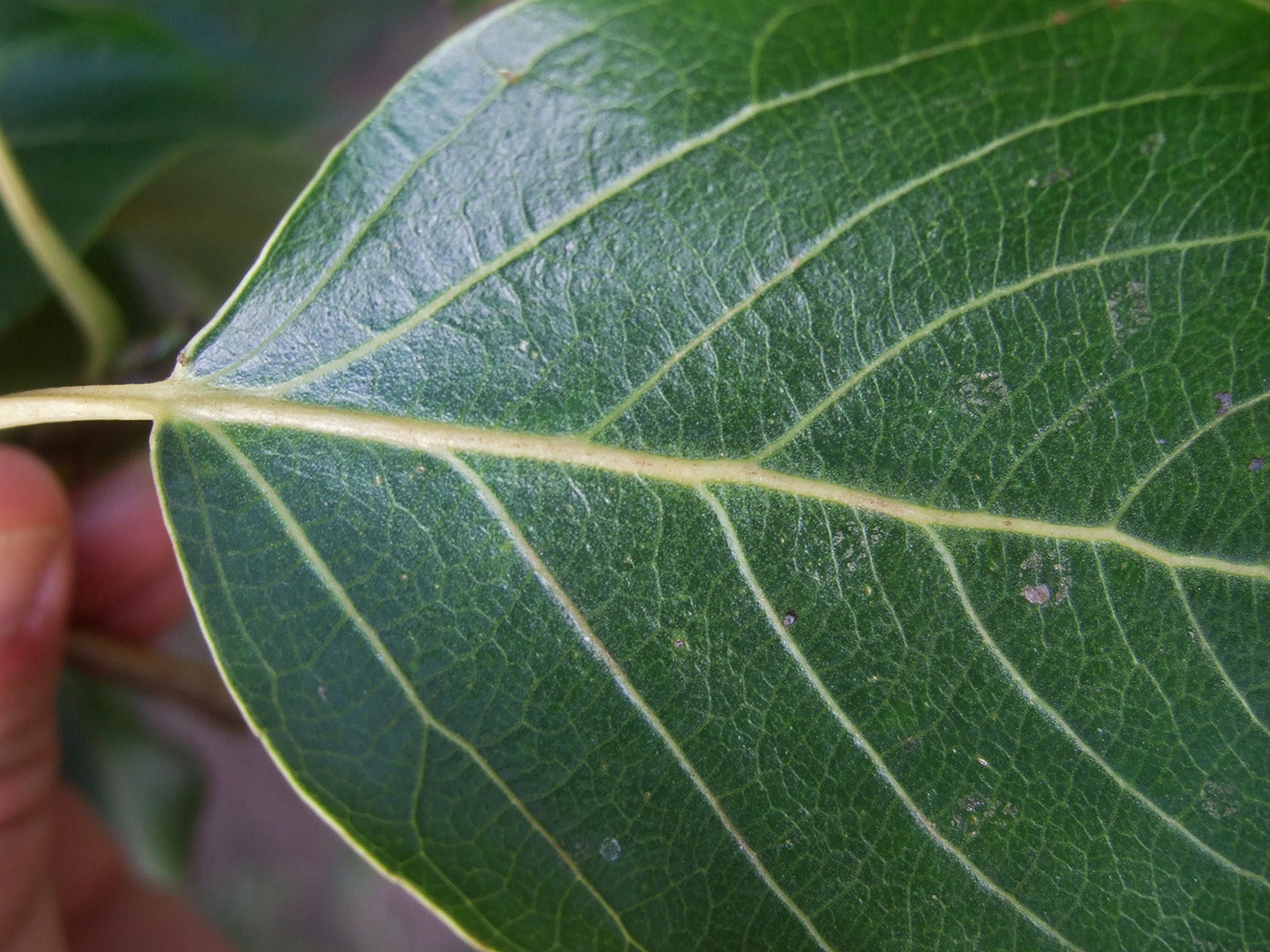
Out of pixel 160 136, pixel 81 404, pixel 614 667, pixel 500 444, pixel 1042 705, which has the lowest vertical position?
pixel 1042 705

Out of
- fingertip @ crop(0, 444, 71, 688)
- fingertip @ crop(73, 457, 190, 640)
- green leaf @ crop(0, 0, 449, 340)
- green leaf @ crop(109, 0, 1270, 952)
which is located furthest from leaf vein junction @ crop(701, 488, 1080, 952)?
fingertip @ crop(73, 457, 190, 640)

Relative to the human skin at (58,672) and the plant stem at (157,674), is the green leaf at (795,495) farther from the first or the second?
the plant stem at (157,674)

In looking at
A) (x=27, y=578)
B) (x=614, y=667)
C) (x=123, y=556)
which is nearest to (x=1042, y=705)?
(x=614, y=667)

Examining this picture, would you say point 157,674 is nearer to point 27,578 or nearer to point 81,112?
point 27,578

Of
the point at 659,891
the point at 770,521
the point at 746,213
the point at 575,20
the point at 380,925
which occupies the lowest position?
the point at 380,925

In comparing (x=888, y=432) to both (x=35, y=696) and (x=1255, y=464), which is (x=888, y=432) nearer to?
(x=1255, y=464)

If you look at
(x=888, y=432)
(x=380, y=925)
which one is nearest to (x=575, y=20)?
(x=888, y=432)
